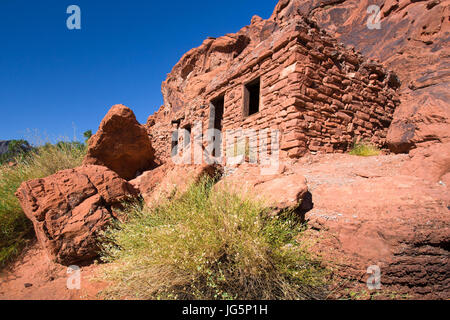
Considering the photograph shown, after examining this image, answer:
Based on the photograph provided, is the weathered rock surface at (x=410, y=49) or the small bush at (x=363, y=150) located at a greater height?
the weathered rock surface at (x=410, y=49)

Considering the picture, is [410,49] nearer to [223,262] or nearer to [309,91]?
[309,91]

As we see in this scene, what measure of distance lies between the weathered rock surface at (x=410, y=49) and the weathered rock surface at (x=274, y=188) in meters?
2.60

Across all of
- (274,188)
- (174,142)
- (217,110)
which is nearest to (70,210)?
(274,188)

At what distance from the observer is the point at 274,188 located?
267cm

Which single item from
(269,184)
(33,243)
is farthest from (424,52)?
(33,243)

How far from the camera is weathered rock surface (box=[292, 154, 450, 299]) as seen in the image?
175 cm

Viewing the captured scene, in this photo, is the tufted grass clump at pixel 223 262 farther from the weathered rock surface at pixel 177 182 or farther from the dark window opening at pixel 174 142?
the dark window opening at pixel 174 142

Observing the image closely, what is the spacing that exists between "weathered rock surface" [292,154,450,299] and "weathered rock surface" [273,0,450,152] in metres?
1.94

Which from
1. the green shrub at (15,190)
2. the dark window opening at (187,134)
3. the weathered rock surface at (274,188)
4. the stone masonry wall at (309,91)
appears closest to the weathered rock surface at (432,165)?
the weathered rock surface at (274,188)

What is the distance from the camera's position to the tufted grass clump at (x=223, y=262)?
1.76 meters

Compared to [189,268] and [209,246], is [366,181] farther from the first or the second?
Answer: [189,268]

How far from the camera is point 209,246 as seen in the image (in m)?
1.93

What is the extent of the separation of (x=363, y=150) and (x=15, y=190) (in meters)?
7.01

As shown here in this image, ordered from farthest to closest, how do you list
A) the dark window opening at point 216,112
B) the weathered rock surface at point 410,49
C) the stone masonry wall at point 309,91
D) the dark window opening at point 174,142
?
1. the dark window opening at point 174,142
2. the dark window opening at point 216,112
3. the stone masonry wall at point 309,91
4. the weathered rock surface at point 410,49
